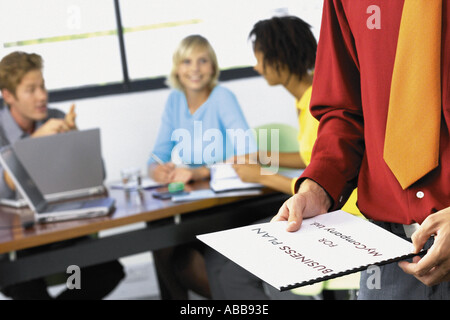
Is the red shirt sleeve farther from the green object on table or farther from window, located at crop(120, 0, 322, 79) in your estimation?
window, located at crop(120, 0, 322, 79)

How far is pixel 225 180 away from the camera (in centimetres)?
254

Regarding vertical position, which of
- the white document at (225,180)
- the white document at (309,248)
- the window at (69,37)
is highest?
the window at (69,37)

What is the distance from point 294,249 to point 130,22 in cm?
377

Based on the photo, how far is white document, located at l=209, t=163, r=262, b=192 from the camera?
96.3 inches

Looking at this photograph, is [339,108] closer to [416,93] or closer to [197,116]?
[416,93]

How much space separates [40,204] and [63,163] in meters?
0.24

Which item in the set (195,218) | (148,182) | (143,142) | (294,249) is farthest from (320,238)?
(143,142)

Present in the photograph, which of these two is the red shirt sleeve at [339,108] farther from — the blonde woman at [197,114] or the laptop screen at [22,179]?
the blonde woman at [197,114]

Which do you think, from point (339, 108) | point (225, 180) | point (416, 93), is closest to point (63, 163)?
point (225, 180)

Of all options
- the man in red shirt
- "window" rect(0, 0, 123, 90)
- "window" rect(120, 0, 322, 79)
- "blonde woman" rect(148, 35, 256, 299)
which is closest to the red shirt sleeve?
the man in red shirt

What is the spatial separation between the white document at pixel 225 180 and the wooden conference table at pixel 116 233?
0.04 metres

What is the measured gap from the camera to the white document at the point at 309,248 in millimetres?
751

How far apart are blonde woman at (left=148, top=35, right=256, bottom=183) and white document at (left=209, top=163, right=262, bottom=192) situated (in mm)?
447

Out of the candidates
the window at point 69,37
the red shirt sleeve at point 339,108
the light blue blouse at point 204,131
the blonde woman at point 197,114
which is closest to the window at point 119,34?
the window at point 69,37
